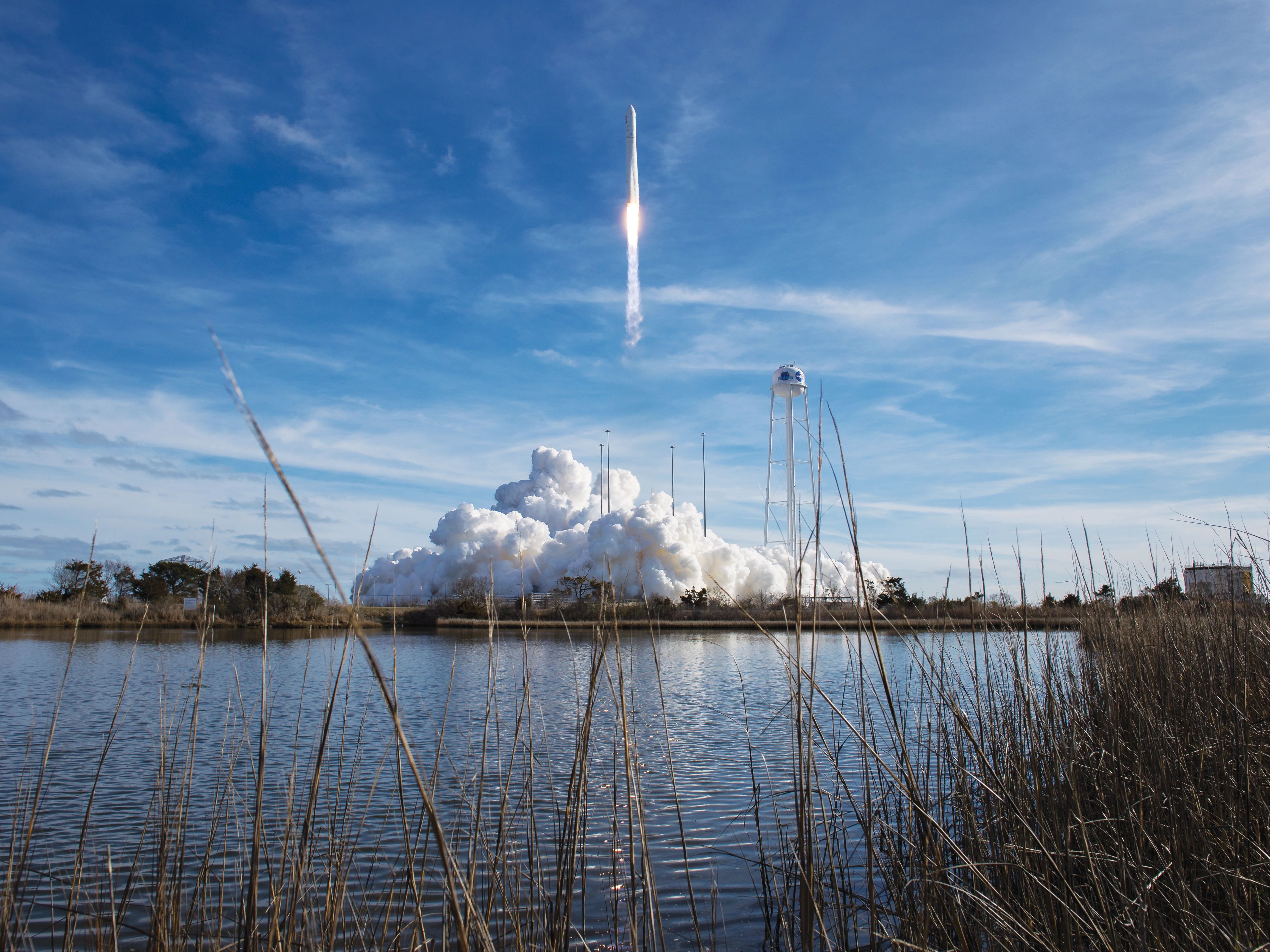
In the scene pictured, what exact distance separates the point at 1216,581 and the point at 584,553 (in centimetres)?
4476

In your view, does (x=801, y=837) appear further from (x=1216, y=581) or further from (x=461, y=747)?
(x=461, y=747)

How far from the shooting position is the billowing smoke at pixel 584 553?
45531 mm

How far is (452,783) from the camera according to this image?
22.8ft

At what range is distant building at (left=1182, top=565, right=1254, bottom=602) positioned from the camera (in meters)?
4.72

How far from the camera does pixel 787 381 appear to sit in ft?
154

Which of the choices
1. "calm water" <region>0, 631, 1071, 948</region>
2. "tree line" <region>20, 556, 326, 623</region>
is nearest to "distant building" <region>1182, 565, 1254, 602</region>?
"calm water" <region>0, 631, 1071, 948</region>

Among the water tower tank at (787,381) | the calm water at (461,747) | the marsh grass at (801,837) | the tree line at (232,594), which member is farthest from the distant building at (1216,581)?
the water tower tank at (787,381)

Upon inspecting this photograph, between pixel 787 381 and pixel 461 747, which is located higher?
pixel 787 381

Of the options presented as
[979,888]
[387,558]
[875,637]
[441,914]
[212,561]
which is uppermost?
[387,558]

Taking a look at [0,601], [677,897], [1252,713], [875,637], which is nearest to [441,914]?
[677,897]

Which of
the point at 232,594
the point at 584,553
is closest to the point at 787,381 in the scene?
the point at 584,553

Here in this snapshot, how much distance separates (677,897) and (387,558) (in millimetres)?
57530

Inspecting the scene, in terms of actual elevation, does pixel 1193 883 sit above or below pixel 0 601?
below

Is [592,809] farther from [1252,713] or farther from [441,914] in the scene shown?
[1252,713]
